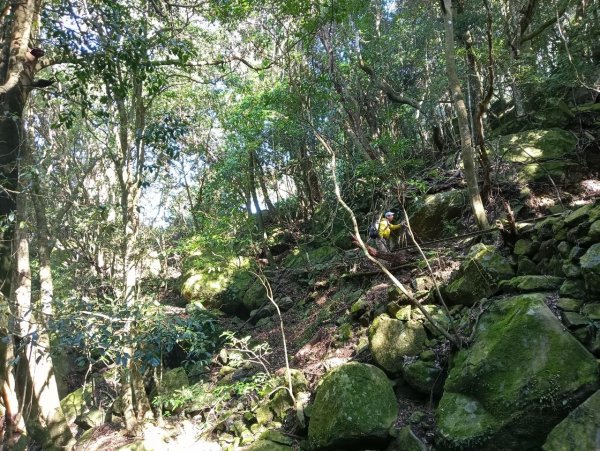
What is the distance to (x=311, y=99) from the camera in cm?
1381

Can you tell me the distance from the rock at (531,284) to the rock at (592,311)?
0.63 m

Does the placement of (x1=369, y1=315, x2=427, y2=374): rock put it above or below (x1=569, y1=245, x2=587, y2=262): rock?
below

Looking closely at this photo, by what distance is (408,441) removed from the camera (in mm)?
4836

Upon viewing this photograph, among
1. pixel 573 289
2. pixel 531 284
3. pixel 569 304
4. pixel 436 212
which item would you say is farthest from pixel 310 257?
pixel 569 304

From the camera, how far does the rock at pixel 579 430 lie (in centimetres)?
330

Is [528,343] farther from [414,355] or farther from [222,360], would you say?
[222,360]

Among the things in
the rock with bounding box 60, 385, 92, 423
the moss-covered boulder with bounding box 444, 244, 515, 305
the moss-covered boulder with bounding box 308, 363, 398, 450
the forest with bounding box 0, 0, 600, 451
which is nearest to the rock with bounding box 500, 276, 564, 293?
the forest with bounding box 0, 0, 600, 451

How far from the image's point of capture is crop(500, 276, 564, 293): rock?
522cm

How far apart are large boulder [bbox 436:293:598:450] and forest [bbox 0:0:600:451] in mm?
22

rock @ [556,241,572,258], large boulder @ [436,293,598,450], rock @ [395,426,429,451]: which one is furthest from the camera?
rock @ [556,241,572,258]

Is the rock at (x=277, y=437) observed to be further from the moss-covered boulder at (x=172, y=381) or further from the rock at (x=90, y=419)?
the rock at (x=90, y=419)

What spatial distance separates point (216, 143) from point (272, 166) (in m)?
4.20

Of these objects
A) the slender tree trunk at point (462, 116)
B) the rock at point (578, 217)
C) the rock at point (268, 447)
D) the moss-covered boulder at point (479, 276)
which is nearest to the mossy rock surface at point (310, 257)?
the slender tree trunk at point (462, 116)

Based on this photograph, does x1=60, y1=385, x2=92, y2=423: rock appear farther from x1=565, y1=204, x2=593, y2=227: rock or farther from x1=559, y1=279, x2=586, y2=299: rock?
x1=565, y1=204, x2=593, y2=227: rock
